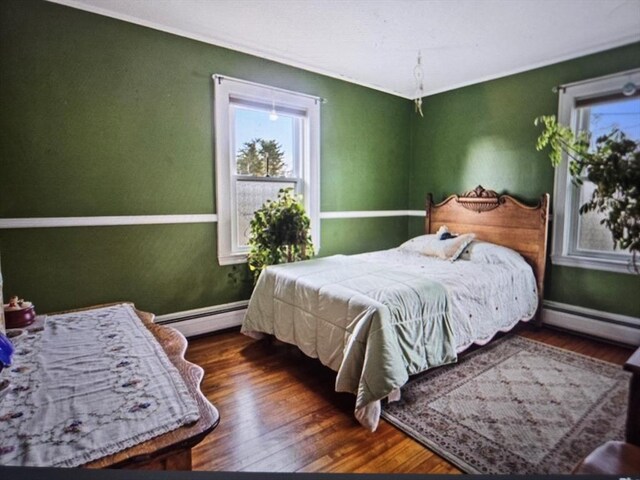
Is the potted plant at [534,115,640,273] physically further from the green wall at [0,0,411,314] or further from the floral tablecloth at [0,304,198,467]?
the green wall at [0,0,411,314]

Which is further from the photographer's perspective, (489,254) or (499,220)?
(499,220)

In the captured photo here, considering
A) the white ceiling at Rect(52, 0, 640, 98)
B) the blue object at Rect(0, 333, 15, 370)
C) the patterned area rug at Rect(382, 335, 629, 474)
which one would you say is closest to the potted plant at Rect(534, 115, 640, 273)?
the patterned area rug at Rect(382, 335, 629, 474)

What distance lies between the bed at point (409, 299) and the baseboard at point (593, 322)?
20cm

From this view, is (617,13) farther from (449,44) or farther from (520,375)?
(520,375)

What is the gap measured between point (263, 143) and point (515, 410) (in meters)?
2.88

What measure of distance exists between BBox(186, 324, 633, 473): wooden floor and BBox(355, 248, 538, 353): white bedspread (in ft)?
1.95

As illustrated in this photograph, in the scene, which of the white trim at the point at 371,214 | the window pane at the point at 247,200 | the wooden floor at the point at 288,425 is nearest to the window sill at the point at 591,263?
the wooden floor at the point at 288,425

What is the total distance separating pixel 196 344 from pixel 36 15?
100.0 inches

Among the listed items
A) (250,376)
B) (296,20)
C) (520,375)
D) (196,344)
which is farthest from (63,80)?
(520,375)

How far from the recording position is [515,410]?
199 centimetres

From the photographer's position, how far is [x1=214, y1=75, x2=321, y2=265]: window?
3.11 m

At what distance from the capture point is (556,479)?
1.89 ft

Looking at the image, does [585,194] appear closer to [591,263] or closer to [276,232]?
[591,263]

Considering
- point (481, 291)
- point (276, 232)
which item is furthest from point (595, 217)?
point (276, 232)
